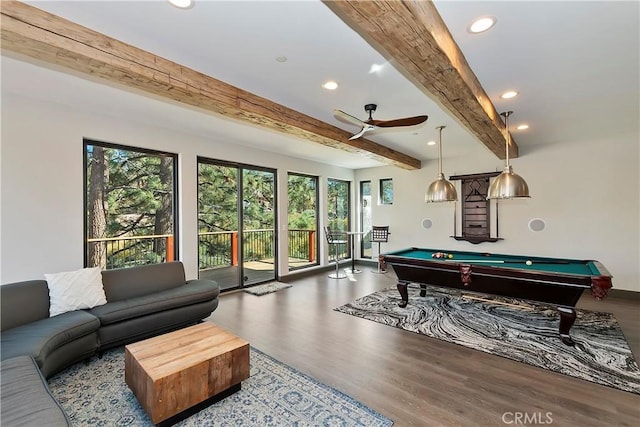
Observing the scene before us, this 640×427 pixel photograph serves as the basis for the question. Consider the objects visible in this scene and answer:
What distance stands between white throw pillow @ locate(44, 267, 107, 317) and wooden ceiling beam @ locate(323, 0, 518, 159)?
3.57 m

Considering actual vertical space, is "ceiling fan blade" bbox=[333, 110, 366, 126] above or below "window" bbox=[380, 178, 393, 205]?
above

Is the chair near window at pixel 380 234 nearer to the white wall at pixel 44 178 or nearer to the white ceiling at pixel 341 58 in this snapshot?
the white ceiling at pixel 341 58

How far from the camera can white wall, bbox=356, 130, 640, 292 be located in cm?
490

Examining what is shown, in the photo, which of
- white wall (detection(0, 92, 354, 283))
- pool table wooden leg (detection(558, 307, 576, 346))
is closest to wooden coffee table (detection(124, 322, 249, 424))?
white wall (detection(0, 92, 354, 283))

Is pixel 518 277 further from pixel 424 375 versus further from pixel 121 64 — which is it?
pixel 121 64

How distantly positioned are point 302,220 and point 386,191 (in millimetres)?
2535

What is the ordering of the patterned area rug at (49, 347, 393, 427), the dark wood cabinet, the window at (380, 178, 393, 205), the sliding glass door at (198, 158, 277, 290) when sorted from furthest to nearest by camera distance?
the window at (380, 178, 393, 205) → the dark wood cabinet → the sliding glass door at (198, 158, 277, 290) → the patterned area rug at (49, 347, 393, 427)

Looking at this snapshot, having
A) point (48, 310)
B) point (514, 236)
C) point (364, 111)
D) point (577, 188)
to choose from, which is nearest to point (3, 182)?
point (48, 310)

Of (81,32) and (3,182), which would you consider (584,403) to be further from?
(3,182)

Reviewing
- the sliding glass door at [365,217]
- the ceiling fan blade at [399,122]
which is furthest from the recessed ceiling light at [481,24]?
the sliding glass door at [365,217]

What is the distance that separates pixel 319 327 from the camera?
3.77m

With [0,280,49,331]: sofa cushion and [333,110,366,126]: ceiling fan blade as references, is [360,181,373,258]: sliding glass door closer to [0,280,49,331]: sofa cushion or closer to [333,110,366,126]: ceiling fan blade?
[333,110,366,126]: ceiling fan blade

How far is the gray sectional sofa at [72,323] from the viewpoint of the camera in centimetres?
167

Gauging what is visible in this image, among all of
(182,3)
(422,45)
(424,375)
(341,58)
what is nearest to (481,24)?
(422,45)
